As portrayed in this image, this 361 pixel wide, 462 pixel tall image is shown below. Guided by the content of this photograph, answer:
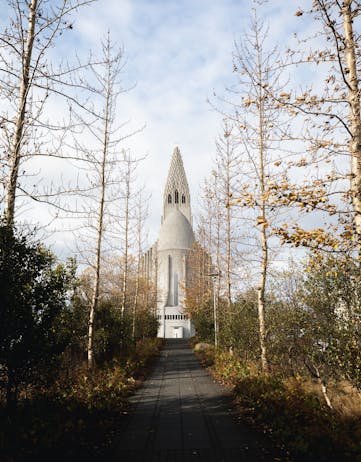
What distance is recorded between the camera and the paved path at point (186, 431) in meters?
5.92

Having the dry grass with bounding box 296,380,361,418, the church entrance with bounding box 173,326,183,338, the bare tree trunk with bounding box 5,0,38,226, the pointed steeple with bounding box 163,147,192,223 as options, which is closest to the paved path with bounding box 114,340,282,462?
the dry grass with bounding box 296,380,361,418

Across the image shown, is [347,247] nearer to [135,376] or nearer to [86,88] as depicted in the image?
[86,88]

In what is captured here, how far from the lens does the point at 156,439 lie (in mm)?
6699

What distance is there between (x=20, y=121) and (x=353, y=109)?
5.98m

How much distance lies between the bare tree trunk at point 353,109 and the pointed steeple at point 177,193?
96.5 meters

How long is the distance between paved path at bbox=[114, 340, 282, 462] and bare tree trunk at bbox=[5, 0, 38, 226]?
4602 mm

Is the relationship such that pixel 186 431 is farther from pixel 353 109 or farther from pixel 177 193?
pixel 177 193

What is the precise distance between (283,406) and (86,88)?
719 cm

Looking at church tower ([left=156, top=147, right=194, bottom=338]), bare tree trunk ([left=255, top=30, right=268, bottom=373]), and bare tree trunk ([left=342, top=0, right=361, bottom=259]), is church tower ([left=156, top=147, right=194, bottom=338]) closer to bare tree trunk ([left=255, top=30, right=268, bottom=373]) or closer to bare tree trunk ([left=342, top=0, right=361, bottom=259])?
bare tree trunk ([left=255, top=30, right=268, bottom=373])

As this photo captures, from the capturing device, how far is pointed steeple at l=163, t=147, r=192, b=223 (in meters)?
104

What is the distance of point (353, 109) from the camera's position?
6.04 m

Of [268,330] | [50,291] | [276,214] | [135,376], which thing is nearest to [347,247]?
[50,291]

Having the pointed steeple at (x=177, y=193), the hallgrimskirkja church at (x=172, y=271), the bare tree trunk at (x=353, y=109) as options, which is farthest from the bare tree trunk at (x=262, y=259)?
the pointed steeple at (x=177, y=193)

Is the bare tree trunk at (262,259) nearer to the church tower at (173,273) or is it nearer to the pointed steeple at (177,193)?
the church tower at (173,273)
